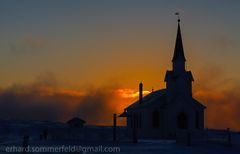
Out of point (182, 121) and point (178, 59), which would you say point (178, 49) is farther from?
point (182, 121)

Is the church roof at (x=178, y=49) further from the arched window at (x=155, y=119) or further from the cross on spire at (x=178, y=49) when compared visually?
the arched window at (x=155, y=119)

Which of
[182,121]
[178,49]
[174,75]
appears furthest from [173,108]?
[178,49]

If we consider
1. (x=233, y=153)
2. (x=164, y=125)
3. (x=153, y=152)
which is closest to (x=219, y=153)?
(x=233, y=153)

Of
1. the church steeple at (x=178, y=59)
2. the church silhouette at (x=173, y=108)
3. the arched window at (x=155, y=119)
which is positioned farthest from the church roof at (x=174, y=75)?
the arched window at (x=155, y=119)

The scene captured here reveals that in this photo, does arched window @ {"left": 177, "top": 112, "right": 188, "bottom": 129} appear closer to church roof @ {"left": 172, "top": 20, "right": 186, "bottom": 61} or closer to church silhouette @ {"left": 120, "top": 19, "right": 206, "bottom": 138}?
church silhouette @ {"left": 120, "top": 19, "right": 206, "bottom": 138}

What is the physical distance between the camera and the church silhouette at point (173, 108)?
5641 cm

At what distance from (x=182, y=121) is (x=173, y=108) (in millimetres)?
2053

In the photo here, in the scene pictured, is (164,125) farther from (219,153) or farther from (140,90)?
(219,153)

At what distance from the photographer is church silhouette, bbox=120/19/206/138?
56406mm

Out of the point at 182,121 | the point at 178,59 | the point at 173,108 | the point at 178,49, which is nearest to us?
the point at 173,108

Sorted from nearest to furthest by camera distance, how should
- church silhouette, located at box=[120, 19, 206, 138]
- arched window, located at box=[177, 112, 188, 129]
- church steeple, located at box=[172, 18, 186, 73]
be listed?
church silhouette, located at box=[120, 19, 206, 138]
arched window, located at box=[177, 112, 188, 129]
church steeple, located at box=[172, 18, 186, 73]

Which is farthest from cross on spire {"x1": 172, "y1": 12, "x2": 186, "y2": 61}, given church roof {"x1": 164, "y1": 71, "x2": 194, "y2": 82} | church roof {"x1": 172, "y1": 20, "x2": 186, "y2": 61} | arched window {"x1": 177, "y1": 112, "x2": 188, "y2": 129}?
arched window {"x1": 177, "y1": 112, "x2": 188, "y2": 129}

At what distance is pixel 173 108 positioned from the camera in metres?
56.4

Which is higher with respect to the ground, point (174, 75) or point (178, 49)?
point (178, 49)
